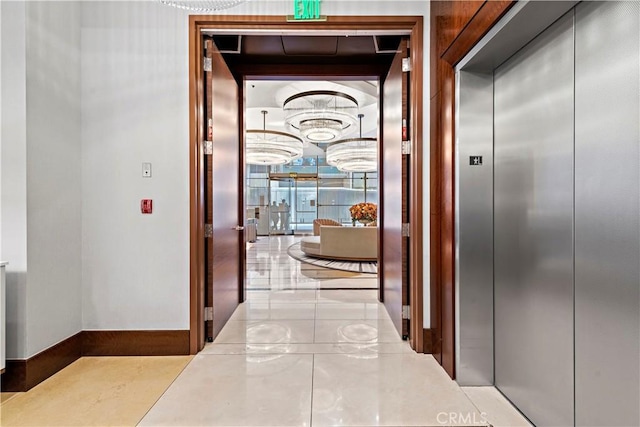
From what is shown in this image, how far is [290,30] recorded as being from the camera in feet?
8.68

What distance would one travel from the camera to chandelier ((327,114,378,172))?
823 centimetres

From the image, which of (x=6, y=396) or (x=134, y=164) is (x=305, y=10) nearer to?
(x=134, y=164)

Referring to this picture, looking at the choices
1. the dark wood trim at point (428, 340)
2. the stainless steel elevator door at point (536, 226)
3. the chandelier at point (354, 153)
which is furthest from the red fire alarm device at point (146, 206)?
the chandelier at point (354, 153)

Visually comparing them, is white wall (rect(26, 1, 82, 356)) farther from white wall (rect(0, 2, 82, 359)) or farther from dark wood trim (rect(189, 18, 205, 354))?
dark wood trim (rect(189, 18, 205, 354))

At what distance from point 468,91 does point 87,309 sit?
3257 mm

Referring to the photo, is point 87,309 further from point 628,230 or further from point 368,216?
point 368,216

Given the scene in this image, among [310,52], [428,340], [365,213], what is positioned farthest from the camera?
[365,213]

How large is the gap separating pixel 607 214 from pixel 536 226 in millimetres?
422

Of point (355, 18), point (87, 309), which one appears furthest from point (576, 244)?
point (87, 309)

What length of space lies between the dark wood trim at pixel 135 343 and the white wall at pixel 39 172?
178 mm

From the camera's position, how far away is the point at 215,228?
2.84 m

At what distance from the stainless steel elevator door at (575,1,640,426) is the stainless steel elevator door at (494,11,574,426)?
0.07 m

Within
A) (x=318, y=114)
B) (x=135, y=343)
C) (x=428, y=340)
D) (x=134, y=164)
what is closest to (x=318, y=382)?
(x=428, y=340)

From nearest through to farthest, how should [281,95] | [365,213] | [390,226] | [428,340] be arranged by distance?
[428,340]
[390,226]
[281,95]
[365,213]
